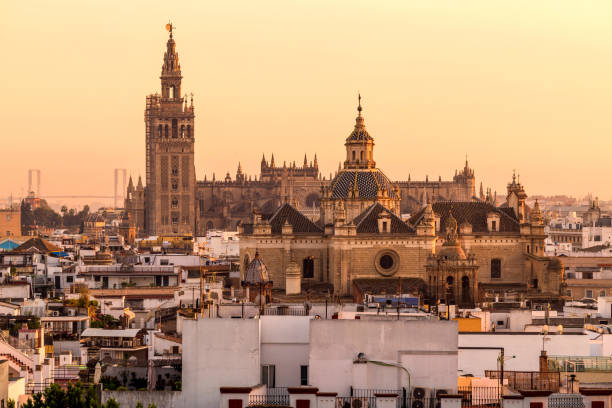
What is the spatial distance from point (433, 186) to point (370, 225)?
11044 cm

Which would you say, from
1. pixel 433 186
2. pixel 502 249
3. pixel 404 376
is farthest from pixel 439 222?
pixel 433 186

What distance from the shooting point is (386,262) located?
7888 cm

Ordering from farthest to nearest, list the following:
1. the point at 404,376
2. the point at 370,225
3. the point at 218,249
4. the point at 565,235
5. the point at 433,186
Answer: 1. the point at 433,186
2. the point at 565,235
3. the point at 218,249
4. the point at 370,225
5. the point at 404,376

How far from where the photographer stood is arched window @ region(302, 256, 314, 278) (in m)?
80.7

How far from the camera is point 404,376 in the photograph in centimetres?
2919

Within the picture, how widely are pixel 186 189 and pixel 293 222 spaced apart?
96.2 meters

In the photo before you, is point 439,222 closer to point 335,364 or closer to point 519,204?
point 519,204

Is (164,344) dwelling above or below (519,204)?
below

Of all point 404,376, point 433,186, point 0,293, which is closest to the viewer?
point 404,376

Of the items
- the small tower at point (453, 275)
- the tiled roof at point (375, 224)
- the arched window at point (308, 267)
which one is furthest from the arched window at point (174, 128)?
the small tower at point (453, 275)

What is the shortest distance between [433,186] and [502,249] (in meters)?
108

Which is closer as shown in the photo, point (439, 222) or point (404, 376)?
point (404, 376)

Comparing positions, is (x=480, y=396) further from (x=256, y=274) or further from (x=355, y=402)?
(x=256, y=274)

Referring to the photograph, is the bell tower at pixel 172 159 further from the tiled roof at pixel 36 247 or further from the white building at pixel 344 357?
the white building at pixel 344 357
